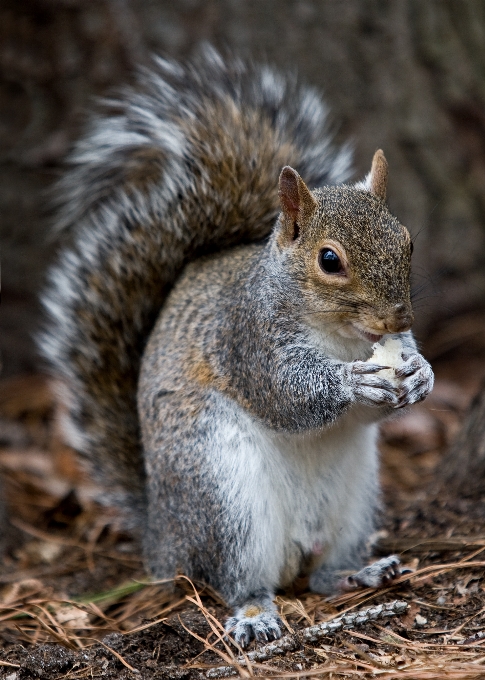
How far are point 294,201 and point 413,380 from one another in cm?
52

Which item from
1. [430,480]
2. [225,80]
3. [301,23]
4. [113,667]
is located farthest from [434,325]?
[113,667]

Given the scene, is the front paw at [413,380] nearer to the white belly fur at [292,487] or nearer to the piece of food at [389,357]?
the piece of food at [389,357]

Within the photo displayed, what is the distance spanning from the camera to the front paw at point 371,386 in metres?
1.89

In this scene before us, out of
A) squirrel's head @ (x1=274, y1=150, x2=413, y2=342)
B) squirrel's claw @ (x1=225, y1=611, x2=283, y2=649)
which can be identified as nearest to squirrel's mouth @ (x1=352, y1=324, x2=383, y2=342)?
squirrel's head @ (x1=274, y1=150, x2=413, y2=342)

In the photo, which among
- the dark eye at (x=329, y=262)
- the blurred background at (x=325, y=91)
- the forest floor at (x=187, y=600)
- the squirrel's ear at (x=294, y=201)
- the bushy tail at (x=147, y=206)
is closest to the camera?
the forest floor at (x=187, y=600)

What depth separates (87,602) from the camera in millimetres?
2225

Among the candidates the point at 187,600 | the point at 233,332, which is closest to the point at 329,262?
the point at 233,332

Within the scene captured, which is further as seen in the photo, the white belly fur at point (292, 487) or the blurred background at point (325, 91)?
the blurred background at point (325, 91)

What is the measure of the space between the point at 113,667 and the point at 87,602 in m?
0.48

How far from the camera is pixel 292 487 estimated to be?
2.10 m

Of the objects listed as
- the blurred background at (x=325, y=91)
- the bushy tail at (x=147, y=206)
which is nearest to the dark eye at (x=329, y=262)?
the bushy tail at (x=147, y=206)

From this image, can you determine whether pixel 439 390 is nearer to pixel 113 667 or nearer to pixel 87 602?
pixel 87 602

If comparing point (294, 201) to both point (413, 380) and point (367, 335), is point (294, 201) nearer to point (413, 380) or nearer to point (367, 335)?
point (367, 335)

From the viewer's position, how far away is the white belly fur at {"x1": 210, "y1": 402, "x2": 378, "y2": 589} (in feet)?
6.69
